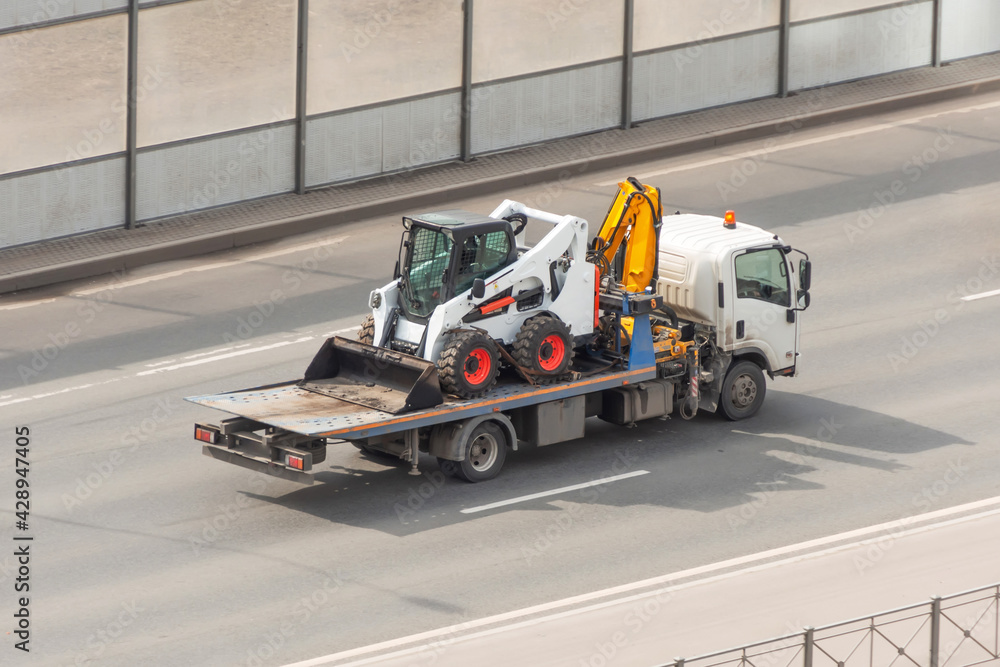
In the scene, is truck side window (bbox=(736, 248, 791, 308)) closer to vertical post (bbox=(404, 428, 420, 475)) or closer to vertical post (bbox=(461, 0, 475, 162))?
vertical post (bbox=(404, 428, 420, 475))

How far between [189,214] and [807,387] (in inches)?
437

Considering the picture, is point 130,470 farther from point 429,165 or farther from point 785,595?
point 429,165

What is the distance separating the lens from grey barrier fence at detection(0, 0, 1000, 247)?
2672 centimetres

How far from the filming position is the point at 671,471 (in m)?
19.8

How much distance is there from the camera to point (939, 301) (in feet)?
82.0

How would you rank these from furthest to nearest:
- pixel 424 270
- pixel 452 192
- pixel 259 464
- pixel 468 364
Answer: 1. pixel 452 192
2. pixel 424 270
3. pixel 468 364
4. pixel 259 464

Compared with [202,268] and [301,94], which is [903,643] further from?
[301,94]

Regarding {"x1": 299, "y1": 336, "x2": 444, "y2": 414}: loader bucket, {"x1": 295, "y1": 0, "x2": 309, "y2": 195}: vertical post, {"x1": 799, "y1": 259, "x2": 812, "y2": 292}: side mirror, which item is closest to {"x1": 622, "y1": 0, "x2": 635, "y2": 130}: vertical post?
{"x1": 295, "y1": 0, "x2": 309, "y2": 195}: vertical post

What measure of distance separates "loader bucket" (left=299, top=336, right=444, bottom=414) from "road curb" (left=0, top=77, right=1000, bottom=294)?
26.3 ft

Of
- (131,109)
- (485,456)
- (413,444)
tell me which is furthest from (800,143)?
(413,444)

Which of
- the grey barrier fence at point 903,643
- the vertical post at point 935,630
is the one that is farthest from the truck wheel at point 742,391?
the vertical post at point 935,630

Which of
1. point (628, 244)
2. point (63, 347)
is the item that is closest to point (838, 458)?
point (628, 244)

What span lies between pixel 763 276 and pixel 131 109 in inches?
441

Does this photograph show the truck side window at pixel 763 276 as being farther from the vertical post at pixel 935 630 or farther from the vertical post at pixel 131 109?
the vertical post at pixel 131 109
